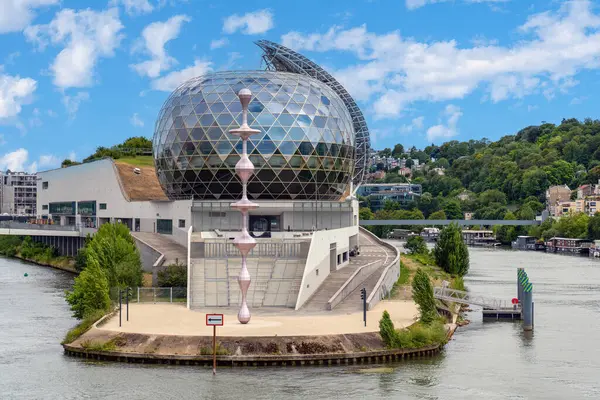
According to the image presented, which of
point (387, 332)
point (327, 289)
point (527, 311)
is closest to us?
point (387, 332)

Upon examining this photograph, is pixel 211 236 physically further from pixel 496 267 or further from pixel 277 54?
pixel 496 267

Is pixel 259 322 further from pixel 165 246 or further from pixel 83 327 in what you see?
pixel 165 246

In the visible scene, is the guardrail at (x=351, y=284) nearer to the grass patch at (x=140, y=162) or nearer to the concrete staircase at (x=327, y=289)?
the concrete staircase at (x=327, y=289)

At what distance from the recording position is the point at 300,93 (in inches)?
2940

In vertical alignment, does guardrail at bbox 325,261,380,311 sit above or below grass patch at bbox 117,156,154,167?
below

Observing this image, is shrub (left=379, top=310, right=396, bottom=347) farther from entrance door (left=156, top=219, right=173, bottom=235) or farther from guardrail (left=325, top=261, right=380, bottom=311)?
entrance door (left=156, top=219, right=173, bottom=235)

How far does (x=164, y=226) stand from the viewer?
83.9 metres

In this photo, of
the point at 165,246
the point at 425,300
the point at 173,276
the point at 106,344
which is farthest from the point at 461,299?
the point at 165,246

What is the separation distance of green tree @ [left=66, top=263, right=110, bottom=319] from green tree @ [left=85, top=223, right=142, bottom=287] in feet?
13.4

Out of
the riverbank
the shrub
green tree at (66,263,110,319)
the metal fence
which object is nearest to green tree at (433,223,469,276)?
the metal fence

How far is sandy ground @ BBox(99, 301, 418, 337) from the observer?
46594mm

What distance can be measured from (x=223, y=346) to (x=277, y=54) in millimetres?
69387

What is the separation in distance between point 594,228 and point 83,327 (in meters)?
135

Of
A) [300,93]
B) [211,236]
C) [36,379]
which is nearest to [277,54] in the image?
[300,93]
